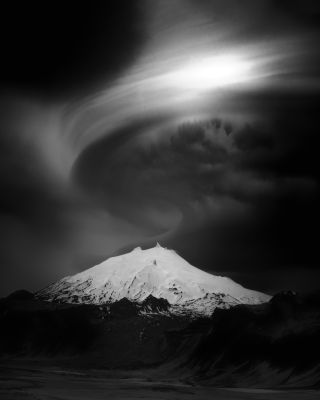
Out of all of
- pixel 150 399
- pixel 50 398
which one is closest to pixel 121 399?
pixel 150 399

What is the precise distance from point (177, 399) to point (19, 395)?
5548cm

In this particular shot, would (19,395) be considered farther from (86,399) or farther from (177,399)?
(177,399)

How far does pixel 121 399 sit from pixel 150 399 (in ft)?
34.0

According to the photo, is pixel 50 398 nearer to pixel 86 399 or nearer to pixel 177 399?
pixel 86 399

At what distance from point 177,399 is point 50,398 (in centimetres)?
4471

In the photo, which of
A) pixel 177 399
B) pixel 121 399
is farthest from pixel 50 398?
pixel 177 399

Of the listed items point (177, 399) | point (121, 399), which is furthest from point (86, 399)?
point (177, 399)

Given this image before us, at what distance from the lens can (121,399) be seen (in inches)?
7756

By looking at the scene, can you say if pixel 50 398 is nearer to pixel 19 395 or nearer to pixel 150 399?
pixel 19 395

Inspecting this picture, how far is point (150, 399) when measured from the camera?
19600 centimetres

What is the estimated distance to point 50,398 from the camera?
19312 cm

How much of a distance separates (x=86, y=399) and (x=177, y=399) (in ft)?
106

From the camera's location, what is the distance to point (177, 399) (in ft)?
650

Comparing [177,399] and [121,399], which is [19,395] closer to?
[121,399]
